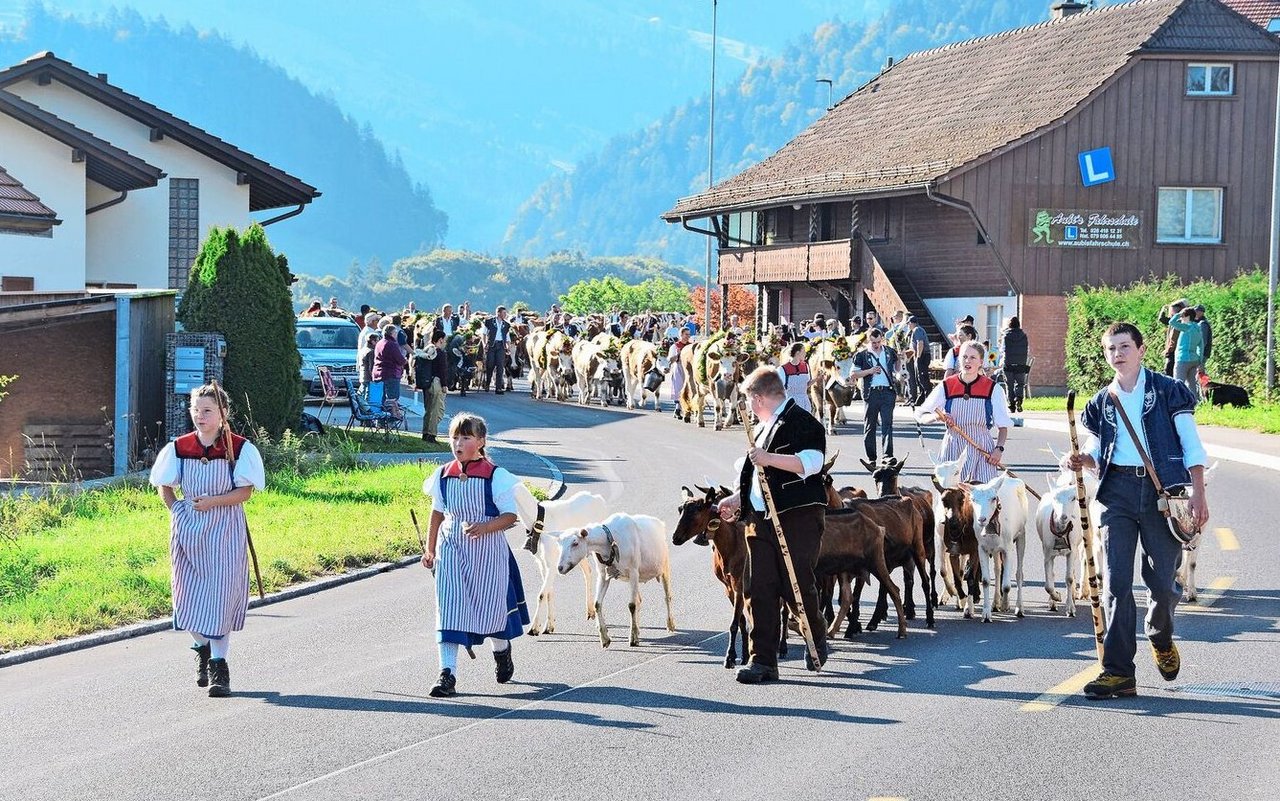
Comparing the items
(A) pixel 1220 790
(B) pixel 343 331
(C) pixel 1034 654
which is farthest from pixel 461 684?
(B) pixel 343 331

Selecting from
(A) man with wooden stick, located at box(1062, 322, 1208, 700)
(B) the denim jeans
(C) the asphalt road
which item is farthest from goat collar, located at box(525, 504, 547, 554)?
(B) the denim jeans

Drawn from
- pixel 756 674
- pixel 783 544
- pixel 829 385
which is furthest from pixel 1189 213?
pixel 756 674

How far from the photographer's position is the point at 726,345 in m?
32.4

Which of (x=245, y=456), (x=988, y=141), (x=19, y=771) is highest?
(x=988, y=141)

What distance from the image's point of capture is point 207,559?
1044 cm

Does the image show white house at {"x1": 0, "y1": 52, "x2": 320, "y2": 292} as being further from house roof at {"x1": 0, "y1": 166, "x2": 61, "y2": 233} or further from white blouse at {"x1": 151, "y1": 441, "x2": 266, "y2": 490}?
white blouse at {"x1": 151, "y1": 441, "x2": 266, "y2": 490}

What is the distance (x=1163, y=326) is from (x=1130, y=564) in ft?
88.5

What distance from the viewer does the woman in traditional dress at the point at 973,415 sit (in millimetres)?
13836

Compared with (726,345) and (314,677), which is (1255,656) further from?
(726,345)

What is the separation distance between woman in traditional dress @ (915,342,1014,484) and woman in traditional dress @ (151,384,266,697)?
595 cm

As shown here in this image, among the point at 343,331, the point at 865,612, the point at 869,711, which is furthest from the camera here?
the point at 343,331

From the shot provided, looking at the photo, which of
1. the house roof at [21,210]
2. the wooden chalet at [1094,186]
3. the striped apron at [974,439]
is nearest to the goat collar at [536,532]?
the striped apron at [974,439]

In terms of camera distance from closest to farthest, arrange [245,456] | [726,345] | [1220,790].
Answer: [1220,790] < [245,456] < [726,345]

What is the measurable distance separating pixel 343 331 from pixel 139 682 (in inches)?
1063
